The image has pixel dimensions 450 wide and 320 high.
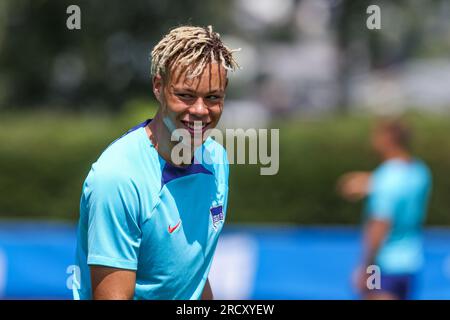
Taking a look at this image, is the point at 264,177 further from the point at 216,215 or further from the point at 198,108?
the point at 198,108

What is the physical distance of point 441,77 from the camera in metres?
39.2

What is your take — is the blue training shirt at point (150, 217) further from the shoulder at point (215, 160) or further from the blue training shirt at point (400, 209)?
the blue training shirt at point (400, 209)

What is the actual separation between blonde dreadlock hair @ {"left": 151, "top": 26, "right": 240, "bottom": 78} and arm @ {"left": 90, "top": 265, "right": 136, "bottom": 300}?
2.56ft

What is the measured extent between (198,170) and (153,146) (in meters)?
0.25

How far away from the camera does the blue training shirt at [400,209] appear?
8.01 metres

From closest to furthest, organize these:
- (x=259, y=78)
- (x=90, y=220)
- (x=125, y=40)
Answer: (x=90, y=220), (x=125, y=40), (x=259, y=78)

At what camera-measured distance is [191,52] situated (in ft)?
11.6

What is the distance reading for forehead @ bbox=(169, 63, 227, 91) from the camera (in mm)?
3512

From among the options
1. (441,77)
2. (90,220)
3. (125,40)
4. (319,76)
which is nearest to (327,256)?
(90,220)

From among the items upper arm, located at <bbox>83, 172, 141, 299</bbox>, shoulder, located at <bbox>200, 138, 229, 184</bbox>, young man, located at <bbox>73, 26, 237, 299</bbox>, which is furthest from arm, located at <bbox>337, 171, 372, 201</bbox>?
upper arm, located at <bbox>83, 172, 141, 299</bbox>

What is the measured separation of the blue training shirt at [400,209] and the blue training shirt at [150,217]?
4.27 metres

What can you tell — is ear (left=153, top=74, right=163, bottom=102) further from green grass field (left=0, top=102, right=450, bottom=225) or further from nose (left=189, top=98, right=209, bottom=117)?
green grass field (left=0, top=102, right=450, bottom=225)

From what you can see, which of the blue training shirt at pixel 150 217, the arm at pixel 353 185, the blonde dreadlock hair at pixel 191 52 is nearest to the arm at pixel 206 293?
the blue training shirt at pixel 150 217
